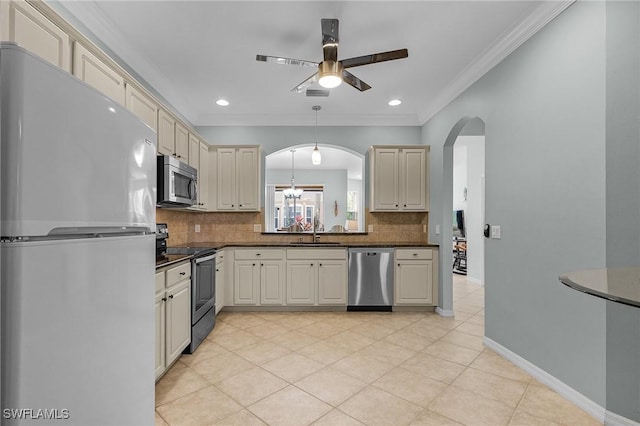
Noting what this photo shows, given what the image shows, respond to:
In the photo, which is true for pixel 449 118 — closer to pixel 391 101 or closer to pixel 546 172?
pixel 391 101

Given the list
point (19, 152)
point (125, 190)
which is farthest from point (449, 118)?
point (19, 152)

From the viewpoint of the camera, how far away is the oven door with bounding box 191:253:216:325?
105 inches

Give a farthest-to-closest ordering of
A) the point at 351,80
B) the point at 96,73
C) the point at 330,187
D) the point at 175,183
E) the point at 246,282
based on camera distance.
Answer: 1. the point at 330,187
2. the point at 246,282
3. the point at 175,183
4. the point at 351,80
5. the point at 96,73

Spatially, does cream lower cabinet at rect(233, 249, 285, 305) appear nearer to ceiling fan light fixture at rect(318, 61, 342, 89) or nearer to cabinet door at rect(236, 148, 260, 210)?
cabinet door at rect(236, 148, 260, 210)

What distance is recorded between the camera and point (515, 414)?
1820 mm

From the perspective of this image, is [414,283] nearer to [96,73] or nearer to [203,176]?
[203,176]

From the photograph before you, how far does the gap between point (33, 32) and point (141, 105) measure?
96cm

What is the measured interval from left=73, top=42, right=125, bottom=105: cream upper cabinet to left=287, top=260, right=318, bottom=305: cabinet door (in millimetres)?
2557

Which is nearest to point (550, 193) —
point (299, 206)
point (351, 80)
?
point (351, 80)

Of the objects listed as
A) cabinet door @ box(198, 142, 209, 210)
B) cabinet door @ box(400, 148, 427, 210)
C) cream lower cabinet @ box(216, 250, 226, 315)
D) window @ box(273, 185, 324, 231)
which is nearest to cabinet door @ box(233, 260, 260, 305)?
cream lower cabinet @ box(216, 250, 226, 315)

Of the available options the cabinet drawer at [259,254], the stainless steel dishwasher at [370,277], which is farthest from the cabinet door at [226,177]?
the stainless steel dishwasher at [370,277]

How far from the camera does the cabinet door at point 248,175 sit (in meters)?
4.11

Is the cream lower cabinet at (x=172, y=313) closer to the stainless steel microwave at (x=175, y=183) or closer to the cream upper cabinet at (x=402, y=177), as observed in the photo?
the stainless steel microwave at (x=175, y=183)

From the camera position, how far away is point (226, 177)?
13.5ft
